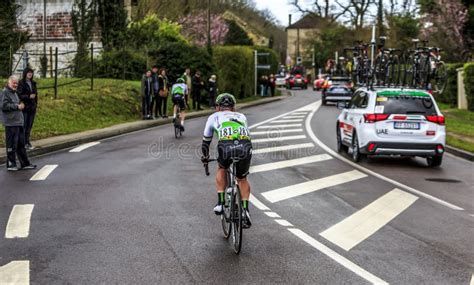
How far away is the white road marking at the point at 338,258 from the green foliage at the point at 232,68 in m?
31.2

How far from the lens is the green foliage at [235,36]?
80375 millimetres

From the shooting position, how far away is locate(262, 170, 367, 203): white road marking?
10.9 m

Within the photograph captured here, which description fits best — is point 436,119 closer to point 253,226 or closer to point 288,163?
point 288,163

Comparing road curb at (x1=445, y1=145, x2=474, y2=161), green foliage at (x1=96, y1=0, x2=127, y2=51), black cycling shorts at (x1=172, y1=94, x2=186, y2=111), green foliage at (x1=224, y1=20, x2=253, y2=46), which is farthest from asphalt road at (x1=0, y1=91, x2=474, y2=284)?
green foliage at (x1=224, y1=20, x2=253, y2=46)

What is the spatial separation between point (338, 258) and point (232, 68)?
35.6m

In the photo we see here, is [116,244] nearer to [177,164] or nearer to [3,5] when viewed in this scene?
[177,164]

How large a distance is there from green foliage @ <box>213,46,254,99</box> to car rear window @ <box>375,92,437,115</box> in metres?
24.4

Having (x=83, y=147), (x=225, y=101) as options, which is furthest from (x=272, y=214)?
(x=83, y=147)

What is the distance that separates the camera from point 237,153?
729 centimetres

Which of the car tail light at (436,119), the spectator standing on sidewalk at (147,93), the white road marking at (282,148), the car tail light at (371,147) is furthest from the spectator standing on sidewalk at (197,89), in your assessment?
the car tail light at (436,119)

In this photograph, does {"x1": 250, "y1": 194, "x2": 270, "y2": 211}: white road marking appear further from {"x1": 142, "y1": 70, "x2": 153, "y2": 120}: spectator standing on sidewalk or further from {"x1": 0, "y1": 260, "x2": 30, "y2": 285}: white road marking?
{"x1": 142, "y1": 70, "x2": 153, "y2": 120}: spectator standing on sidewalk

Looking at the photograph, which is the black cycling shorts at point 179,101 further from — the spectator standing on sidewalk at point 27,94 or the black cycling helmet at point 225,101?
the black cycling helmet at point 225,101

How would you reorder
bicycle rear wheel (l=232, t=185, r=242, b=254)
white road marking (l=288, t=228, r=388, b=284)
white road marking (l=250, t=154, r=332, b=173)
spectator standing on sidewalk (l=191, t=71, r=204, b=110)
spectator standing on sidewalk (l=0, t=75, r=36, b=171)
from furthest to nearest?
spectator standing on sidewalk (l=191, t=71, r=204, b=110)
white road marking (l=250, t=154, r=332, b=173)
spectator standing on sidewalk (l=0, t=75, r=36, b=171)
bicycle rear wheel (l=232, t=185, r=242, b=254)
white road marking (l=288, t=228, r=388, b=284)

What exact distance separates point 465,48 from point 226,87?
48.0 feet
